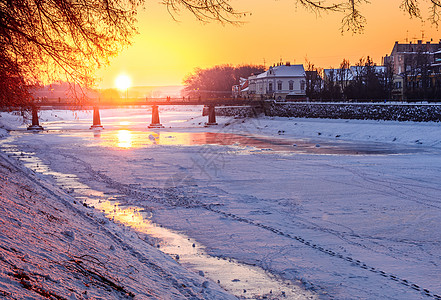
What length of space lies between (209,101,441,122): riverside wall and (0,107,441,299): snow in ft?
84.4

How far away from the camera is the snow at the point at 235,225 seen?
858 centimetres

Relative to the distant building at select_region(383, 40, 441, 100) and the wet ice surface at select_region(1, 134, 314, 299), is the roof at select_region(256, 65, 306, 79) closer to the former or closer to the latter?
the distant building at select_region(383, 40, 441, 100)

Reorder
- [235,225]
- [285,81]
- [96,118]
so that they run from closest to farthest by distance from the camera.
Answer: [235,225] < [96,118] < [285,81]

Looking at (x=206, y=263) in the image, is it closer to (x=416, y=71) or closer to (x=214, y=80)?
(x=416, y=71)

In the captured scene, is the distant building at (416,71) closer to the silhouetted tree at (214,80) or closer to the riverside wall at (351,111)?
the riverside wall at (351,111)

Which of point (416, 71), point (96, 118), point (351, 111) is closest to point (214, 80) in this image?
point (96, 118)

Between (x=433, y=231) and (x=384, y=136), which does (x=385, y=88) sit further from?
(x=433, y=231)

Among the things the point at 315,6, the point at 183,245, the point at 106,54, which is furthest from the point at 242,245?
the point at 315,6

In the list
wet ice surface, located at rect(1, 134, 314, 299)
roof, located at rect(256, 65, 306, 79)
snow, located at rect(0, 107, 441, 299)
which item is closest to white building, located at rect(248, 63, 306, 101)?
roof, located at rect(256, 65, 306, 79)

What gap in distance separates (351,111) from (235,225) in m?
56.1

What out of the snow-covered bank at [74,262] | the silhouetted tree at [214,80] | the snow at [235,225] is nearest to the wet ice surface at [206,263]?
the snow at [235,225]

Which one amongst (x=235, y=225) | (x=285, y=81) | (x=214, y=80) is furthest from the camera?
(x=214, y=80)

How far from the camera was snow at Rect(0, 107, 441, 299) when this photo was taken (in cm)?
858

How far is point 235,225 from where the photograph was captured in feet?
50.1
